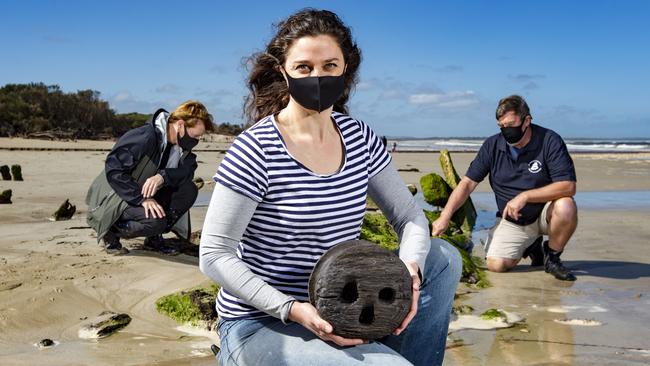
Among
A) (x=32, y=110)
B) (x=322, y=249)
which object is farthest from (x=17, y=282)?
(x=32, y=110)

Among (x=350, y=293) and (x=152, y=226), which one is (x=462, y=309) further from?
(x=152, y=226)

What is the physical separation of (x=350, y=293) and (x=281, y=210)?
399mm

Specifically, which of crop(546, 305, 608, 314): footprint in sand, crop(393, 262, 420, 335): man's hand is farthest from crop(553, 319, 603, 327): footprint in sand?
crop(393, 262, 420, 335): man's hand

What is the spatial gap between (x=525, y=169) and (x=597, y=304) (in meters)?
1.61

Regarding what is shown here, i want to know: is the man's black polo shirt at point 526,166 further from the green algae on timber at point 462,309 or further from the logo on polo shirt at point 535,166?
the green algae on timber at point 462,309

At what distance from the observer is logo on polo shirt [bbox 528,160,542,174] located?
6.57m

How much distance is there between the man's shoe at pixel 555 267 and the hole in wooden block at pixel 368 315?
4.37 m

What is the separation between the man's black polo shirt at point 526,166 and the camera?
648 centimetres

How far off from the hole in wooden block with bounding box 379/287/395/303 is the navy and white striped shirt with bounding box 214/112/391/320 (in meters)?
0.30

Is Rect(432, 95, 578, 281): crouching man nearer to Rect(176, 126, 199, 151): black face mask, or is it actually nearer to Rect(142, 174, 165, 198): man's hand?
Rect(176, 126, 199, 151): black face mask

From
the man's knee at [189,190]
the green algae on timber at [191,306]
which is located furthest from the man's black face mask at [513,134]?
the green algae on timber at [191,306]

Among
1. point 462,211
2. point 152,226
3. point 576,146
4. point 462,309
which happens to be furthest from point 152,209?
point 576,146

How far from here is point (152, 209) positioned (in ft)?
20.9

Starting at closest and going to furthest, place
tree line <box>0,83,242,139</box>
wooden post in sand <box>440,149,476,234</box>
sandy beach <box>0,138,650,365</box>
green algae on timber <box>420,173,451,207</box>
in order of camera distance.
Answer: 1. sandy beach <box>0,138,650,365</box>
2. wooden post in sand <box>440,149,476,234</box>
3. green algae on timber <box>420,173,451,207</box>
4. tree line <box>0,83,242,139</box>
